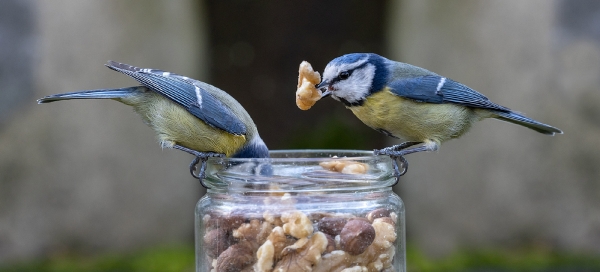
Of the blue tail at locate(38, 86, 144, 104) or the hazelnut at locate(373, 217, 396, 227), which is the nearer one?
the hazelnut at locate(373, 217, 396, 227)

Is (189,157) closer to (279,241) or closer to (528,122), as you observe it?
(528,122)

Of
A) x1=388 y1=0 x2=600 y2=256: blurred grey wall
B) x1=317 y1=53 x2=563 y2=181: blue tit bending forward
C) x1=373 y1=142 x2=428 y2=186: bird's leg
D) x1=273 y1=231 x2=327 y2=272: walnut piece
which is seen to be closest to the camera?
x1=273 y1=231 x2=327 y2=272: walnut piece

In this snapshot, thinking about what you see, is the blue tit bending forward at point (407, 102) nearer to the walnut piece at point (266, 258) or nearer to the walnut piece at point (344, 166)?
the walnut piece at point (344, 166)

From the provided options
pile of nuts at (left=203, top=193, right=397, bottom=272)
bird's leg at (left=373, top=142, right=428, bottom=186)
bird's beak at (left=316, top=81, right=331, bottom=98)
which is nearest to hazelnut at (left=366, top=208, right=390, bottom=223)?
pile of nuts at (left=203, top=193, right=397, bottom=272)

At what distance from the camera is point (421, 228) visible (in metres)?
3.04

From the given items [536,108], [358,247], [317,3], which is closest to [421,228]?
[536,108]

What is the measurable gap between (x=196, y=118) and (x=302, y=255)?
0.50m

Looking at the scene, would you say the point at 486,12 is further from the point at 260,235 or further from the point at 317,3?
the point at 260,235

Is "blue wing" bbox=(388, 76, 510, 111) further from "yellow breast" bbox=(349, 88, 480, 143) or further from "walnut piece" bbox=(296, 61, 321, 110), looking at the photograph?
"walnut piece" bbox=(296, 61, 321, 110)

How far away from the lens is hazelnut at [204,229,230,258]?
884 mm

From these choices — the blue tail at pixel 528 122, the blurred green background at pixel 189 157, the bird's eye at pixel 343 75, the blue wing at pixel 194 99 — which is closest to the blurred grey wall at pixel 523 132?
the blurred green background at pixel 189 157

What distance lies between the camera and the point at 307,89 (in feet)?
3.73

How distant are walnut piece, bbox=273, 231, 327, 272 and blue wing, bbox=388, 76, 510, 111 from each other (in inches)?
21.1

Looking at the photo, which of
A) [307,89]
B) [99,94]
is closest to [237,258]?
[307,89]
